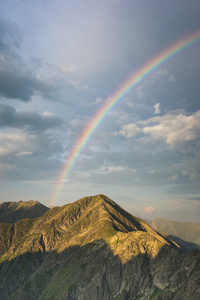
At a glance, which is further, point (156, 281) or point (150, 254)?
point (150, 254)

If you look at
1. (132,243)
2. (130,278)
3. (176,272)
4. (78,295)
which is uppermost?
(132,243)

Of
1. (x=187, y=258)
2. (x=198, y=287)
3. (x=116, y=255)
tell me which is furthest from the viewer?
(x=116, y=255)

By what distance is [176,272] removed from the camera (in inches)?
5600

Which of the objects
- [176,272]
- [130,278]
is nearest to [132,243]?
[130,278]

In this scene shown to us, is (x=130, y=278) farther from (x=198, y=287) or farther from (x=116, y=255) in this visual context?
(x=198, y=287)

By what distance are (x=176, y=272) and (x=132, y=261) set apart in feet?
152

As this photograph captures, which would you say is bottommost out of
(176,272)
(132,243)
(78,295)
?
(78,295)

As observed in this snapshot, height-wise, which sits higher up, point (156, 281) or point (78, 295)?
point (156, 281)

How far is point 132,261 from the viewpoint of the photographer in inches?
7185

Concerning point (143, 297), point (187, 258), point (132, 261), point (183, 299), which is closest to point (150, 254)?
point (132, 261)

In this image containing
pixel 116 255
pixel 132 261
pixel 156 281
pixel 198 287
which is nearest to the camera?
pixel 198 287

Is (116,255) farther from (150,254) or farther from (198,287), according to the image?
(198,287)

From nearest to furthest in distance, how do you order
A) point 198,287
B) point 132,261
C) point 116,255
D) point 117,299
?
point 198,287
point 117,299
point 132,261
point 116,255

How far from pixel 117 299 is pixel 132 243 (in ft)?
128
